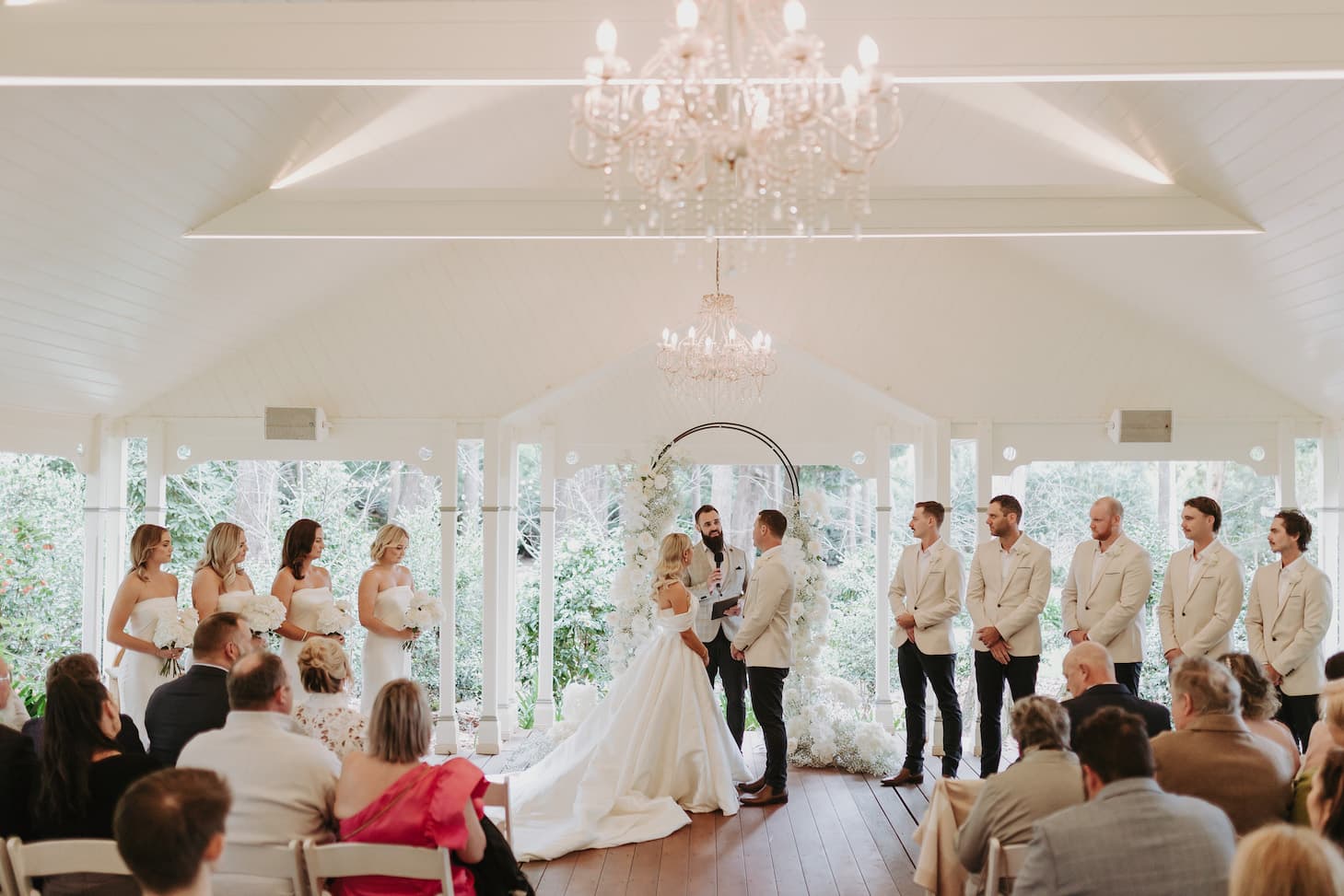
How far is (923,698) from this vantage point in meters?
6.50

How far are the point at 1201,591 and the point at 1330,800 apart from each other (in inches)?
140

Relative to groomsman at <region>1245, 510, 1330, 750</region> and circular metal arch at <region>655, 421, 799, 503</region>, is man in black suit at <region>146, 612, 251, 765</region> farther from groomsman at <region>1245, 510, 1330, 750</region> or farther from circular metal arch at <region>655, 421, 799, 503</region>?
groomsman at <region>1245, 510, 1330, 750</region>

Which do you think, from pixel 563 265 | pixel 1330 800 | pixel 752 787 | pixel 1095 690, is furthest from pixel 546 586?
pixel 1330 800

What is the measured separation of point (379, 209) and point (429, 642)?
6.09m

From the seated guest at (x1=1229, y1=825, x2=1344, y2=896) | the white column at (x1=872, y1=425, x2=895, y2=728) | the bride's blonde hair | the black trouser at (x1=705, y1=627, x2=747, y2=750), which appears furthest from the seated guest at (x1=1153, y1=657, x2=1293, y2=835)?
the white column at (x1=872, y1=425, x2=895, y2=728)

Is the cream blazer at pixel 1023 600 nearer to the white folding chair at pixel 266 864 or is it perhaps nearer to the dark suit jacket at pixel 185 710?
the dark suit jacket at pixel 185 710

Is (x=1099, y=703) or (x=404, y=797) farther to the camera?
(x=1099, y=703)

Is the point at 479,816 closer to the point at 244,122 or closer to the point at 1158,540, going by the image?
the point at 244,122

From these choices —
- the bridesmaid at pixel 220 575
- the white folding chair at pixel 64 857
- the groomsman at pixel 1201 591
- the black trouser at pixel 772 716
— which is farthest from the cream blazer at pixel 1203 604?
the white folding chair at pixel 64 857

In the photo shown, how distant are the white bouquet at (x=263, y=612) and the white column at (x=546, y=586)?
300 cm

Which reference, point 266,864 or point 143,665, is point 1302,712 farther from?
point 143,665

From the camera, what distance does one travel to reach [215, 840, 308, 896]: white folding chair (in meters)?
2.90

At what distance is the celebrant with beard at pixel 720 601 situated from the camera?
6.75 meters

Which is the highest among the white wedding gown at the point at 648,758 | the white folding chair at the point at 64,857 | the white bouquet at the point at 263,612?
A: the white bouquet at the point at 263,612
